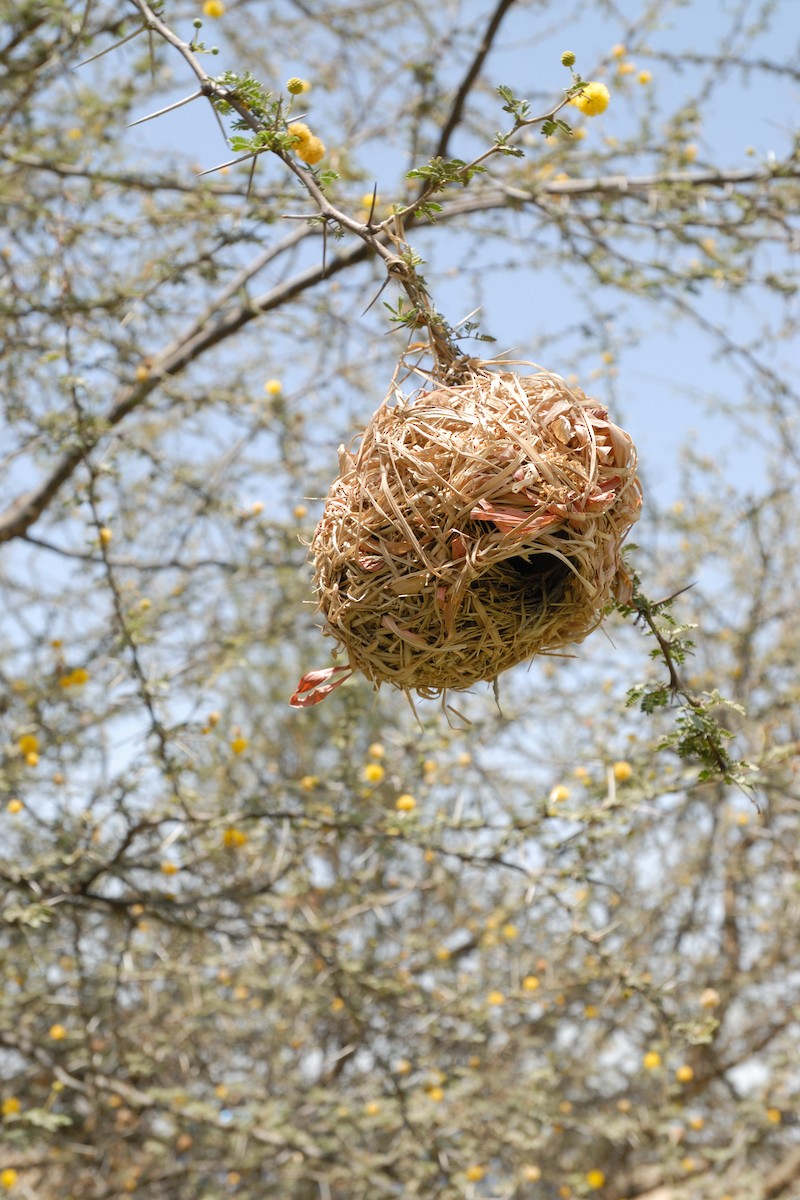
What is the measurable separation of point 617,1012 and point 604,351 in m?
2.78

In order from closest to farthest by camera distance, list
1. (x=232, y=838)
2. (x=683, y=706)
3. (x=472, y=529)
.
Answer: (x=472, y=529)
(x=683, y=706)
(x=232, y=838)

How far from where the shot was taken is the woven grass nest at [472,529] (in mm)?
1399

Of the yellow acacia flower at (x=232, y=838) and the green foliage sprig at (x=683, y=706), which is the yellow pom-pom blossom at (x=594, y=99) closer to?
the green foliage sprig at (x=683, y=706)

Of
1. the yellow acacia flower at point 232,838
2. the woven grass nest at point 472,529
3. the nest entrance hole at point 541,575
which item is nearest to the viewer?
the woven grass nest at point 472,529

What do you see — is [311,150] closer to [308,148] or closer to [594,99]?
[308,148]

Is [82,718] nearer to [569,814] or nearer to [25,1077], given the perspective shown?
[25,1077]

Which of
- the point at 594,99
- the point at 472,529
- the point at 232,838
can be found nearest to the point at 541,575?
the point at 472,529

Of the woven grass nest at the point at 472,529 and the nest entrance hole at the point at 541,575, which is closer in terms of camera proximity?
the woven grass nest at the point at 472,529

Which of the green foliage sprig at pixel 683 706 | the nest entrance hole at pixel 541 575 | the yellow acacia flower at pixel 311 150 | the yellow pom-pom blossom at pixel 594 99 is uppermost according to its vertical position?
→ the yellow pom-pom blossom at pixel 594 99

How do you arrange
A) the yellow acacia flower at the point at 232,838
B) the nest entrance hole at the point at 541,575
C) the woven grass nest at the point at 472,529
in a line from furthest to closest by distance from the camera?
1. the yellow acacia flower at the point at 232,838
2. the nest entrance hole at the point at 541,575
3. the woven grass nest at the point at 472,529

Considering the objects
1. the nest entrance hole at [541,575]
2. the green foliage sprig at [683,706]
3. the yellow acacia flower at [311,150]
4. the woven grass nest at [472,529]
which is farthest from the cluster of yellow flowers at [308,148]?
the green foliage sprig at [683,706]

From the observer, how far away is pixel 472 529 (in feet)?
4.72

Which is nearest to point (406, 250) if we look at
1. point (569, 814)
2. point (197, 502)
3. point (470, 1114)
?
point (569, 814)

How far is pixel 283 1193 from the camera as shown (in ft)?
14.1
